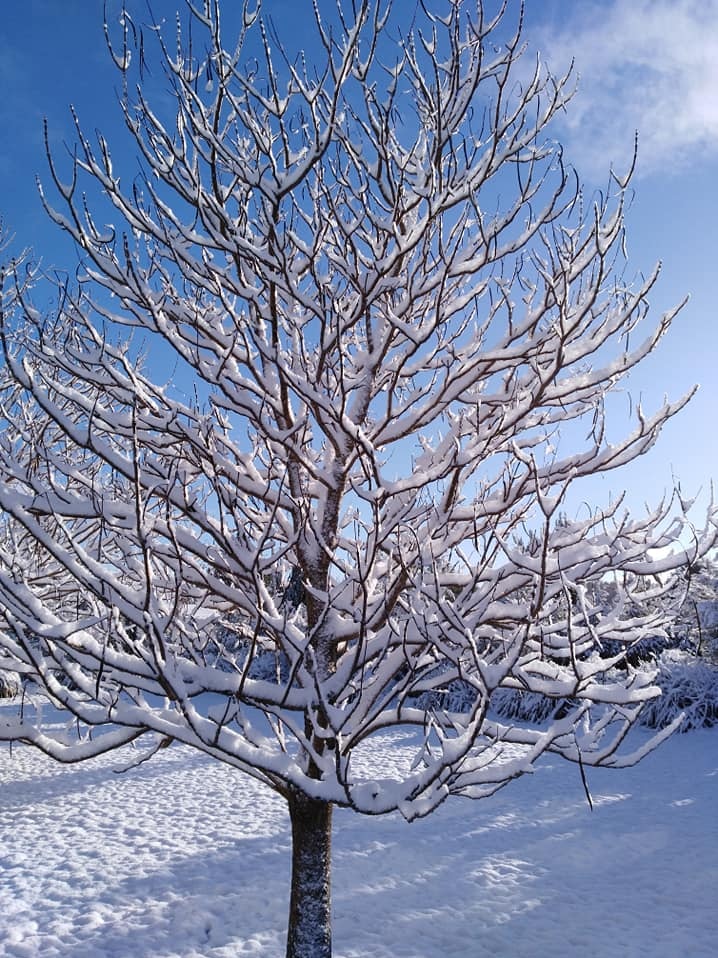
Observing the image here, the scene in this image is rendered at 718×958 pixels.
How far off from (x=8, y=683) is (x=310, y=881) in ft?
41.4

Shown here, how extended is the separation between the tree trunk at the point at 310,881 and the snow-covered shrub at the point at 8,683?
9.05 m

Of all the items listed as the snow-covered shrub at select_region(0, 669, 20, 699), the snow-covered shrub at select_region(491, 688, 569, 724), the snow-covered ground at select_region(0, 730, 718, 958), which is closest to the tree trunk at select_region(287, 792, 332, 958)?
the snow-covered ground at select_region(0, 730, 718, 958)

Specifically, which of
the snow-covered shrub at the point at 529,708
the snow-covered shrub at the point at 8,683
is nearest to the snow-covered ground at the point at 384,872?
the snow-covered shrub at the point at 8,683

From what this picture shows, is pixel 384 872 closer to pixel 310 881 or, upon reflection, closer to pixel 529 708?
pixel 310 881

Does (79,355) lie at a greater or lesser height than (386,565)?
greater

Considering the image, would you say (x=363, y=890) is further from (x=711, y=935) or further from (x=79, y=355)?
(x=79, y=355)

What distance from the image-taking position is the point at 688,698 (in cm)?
1204

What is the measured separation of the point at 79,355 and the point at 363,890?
5.48m

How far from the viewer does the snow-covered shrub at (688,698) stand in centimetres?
1190

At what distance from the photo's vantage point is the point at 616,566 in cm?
328

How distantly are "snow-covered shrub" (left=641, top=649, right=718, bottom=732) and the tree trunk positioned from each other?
10603mm

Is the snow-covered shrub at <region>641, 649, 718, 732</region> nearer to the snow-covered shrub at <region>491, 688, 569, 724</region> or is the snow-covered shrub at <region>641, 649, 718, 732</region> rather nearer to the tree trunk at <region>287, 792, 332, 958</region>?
the snow-covered shrub at <region>491, 688, 569, 724</region>

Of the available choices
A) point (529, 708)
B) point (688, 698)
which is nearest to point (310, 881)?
point (688, 698)

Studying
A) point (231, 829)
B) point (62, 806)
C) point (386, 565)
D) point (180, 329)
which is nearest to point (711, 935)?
point (386, 565)
